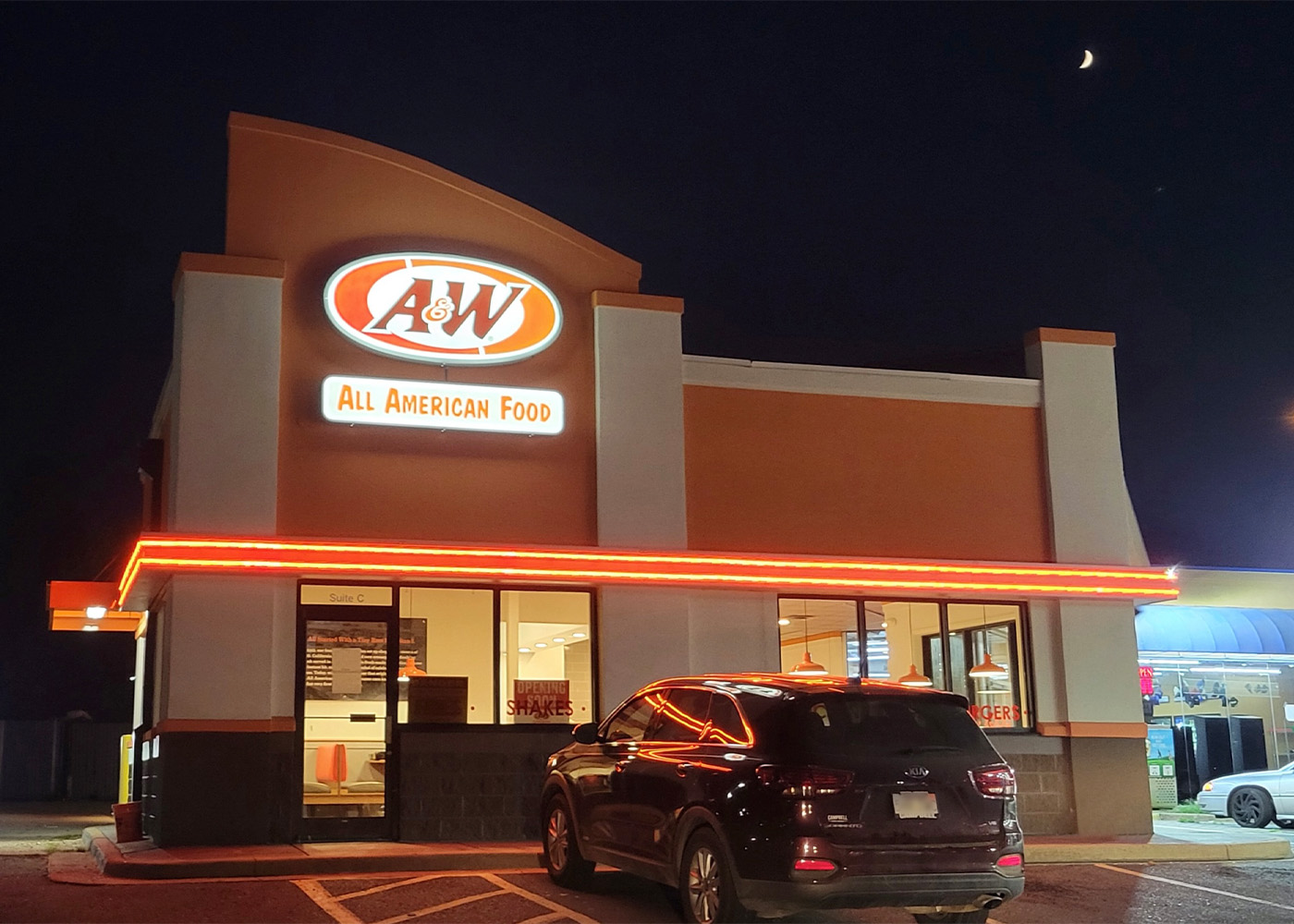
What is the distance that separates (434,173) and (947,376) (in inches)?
303

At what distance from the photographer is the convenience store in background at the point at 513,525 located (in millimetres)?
15703

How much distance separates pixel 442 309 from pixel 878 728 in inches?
376

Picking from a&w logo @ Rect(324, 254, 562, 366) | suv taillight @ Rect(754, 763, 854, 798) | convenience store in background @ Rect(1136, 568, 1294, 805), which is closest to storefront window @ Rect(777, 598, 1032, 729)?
a&w logo @ Rect(324, 254, 562, 366)

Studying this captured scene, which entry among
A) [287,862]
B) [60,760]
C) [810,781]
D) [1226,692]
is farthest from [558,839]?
[60,760]

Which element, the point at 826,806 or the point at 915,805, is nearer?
the point at 826,806

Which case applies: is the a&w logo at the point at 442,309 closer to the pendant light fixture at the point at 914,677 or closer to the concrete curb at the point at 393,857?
the concrete curb at the point at 393,857

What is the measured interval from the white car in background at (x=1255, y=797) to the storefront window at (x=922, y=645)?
5214 mm

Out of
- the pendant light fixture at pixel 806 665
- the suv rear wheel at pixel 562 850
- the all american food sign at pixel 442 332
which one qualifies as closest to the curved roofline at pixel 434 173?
the all american food sign at pixel 442 332

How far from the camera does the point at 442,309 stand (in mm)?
17219

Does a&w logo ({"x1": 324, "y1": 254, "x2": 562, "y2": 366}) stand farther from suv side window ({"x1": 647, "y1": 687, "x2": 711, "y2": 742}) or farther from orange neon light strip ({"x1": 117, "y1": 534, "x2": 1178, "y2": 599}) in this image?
suv side window ({"x1": 647, "y1": 687, "x2": 711, "y2": 742})

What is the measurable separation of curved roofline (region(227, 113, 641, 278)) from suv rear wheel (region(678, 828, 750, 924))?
10093 mm

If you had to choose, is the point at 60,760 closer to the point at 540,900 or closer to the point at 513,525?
the point at 513,525

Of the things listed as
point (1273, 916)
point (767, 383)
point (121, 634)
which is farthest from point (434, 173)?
point (121, 634)

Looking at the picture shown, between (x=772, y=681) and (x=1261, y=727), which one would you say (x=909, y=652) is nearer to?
(x=772, y=681)
